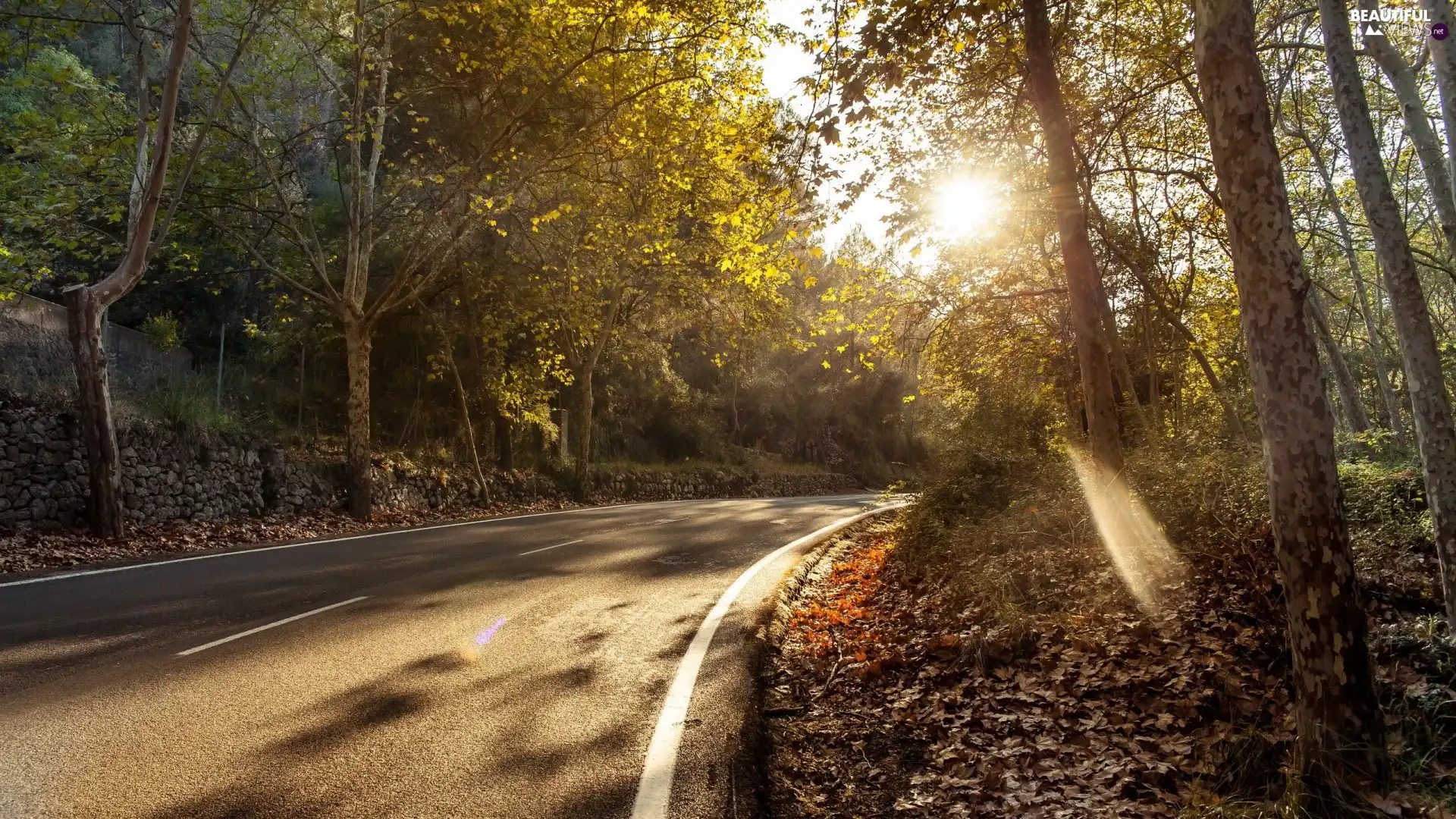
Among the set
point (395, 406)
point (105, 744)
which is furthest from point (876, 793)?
point (395, 406)

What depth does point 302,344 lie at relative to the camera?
853 inches

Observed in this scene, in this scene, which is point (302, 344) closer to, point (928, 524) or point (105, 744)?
point (928, 524)

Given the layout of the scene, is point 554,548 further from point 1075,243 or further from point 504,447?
point 504,447

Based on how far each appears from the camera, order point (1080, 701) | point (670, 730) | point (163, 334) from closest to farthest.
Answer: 1. point (670, 730)
2. point (1080, 701)
3. point (163, 334)

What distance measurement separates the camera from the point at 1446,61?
579 centimetres

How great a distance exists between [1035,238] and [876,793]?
12.6m

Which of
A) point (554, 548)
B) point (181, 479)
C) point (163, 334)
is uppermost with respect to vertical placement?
point (163, 334)

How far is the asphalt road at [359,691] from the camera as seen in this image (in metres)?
3.70

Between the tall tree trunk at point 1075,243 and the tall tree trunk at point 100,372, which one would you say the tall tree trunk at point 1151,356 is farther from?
the tall tree trunk at point 100,372

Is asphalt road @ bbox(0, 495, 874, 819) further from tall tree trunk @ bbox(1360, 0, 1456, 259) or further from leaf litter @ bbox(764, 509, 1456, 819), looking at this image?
tall tree trunk @ bbox(1360, 0, 1456, 259)

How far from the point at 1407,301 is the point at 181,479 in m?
17.0

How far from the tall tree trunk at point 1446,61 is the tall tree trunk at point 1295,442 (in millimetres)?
3412

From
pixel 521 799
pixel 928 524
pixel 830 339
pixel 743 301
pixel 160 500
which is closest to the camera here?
pixel 521 799

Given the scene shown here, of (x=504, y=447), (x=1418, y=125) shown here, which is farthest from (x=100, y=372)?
(x=1418, y=125)
